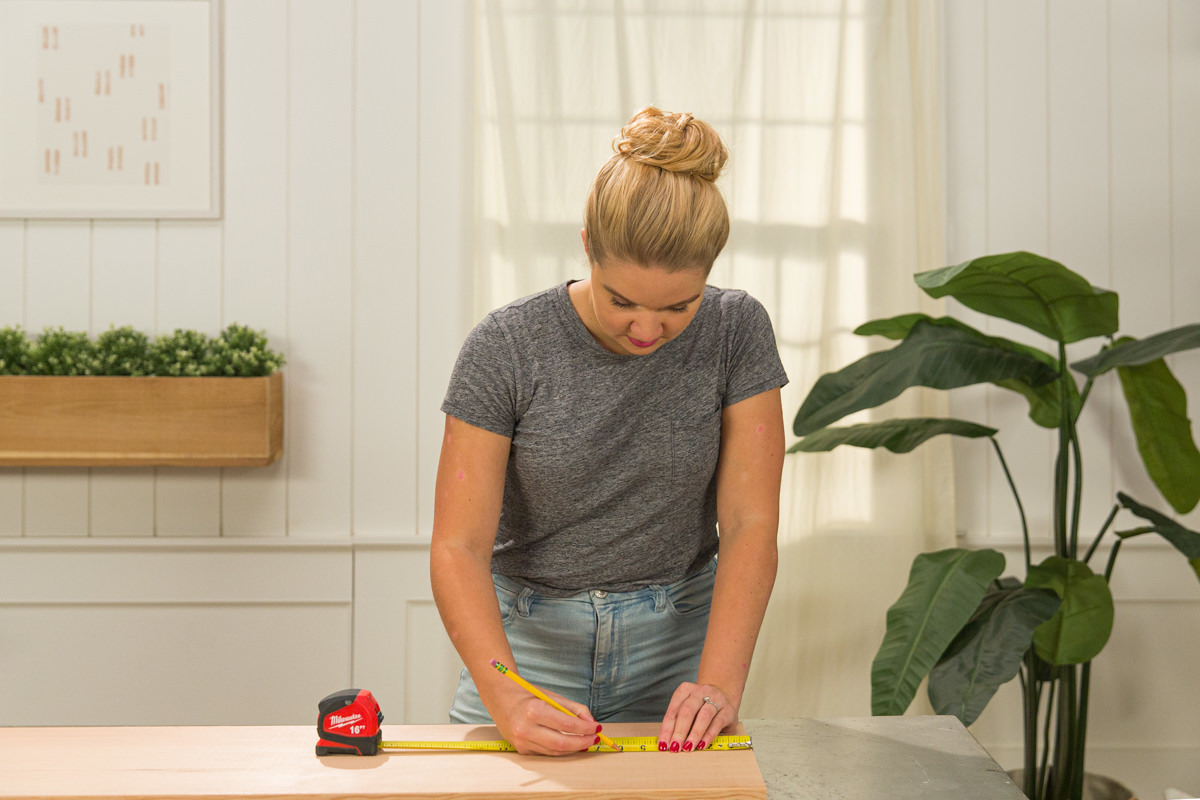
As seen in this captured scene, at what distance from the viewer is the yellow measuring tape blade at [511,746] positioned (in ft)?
3.75

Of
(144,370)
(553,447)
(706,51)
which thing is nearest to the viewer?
(553,447)

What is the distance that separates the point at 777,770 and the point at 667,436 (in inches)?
17.6

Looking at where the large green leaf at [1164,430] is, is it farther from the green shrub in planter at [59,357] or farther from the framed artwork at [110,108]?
the green shrub in planter at [59,357]

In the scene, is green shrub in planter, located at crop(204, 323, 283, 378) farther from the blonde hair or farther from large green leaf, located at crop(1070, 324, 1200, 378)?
large green leaf, located at crop(1070, 324, 1200, 378)

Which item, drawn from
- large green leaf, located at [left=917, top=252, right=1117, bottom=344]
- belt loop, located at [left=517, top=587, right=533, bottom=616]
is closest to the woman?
belt loop, located at [left=517, top=587, right=533, bottom=616]

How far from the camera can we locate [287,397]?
243 cm

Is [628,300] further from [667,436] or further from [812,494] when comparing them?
[812,494]

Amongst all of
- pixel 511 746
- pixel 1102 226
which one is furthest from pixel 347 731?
pixel 1102 226

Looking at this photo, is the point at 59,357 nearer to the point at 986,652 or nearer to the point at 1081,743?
the point at 986,652

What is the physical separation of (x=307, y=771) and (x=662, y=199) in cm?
76

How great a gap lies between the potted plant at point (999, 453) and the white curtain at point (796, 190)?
31 centimetres

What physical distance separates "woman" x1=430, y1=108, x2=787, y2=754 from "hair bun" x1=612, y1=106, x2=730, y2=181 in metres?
0.01

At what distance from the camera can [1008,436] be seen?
249 cm

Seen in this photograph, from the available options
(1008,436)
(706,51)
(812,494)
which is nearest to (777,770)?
(812,494)
